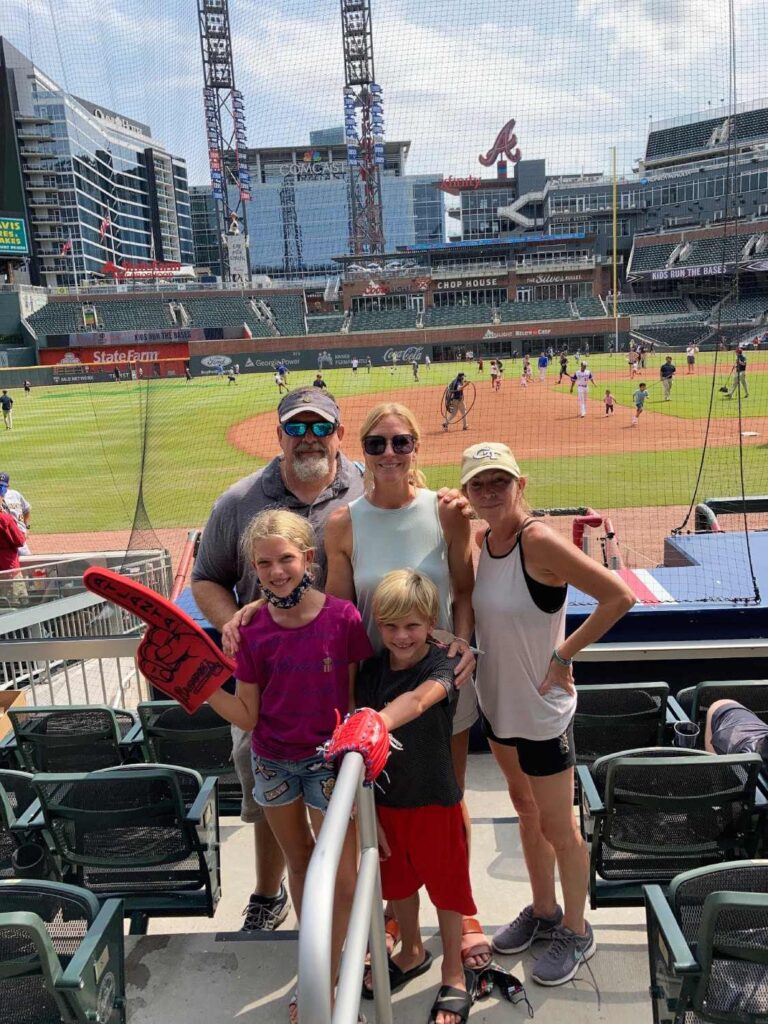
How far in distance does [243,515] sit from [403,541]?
0.67 metres

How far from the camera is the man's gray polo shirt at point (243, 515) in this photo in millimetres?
2795

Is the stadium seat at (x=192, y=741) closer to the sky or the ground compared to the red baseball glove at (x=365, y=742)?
closer to the ground

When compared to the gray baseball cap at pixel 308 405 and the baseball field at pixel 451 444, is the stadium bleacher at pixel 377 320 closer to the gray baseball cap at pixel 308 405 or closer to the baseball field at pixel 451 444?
the baseball field at pixel 451 444

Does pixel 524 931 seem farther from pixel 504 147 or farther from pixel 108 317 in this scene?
pixel 108 317

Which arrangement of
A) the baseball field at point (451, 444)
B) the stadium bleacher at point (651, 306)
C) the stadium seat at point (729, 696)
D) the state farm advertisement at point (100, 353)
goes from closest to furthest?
the stadium seat at point (729, 696) < the baseball field at point (451, 444) < the stadium bleacher at point (651, 306) < the state farm advertisement at point (100, 353)

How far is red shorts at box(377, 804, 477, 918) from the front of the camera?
2.31 metres

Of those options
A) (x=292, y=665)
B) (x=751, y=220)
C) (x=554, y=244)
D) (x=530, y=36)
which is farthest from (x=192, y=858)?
(x=554, y=244)

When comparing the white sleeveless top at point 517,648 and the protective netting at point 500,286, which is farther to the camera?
the protective netting at point 500,286

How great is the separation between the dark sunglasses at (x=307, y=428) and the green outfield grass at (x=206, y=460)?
12.6ft

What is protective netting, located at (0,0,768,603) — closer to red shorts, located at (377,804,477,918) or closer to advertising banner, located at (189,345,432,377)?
advertising banner, located at (189,345,432,377)

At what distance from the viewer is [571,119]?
17.1ft

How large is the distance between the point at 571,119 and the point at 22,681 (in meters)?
6.56

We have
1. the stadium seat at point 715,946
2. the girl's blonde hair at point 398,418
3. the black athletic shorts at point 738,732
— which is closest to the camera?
the stadium seat at point 715,946

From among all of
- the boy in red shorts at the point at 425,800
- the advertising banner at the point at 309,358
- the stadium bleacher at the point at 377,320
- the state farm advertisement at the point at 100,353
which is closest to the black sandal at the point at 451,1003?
the boy in red shorts at the point at 425,800
